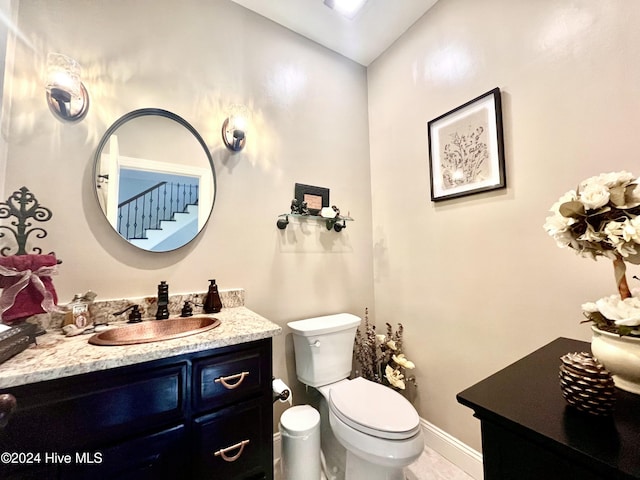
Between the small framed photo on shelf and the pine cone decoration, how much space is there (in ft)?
4.87

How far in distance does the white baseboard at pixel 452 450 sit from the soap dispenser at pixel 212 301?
2.80 feet

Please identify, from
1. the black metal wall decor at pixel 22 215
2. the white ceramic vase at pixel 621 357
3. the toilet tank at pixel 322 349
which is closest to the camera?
the white ceramic vase at pixel 621 357

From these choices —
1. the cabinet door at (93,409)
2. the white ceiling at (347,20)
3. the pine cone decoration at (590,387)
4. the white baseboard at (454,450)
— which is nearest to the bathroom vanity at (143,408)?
the cabinet door at (93,409)

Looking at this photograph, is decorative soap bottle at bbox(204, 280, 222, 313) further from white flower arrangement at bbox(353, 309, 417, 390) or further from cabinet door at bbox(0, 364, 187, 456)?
white flower arrangement at bbox(353, 309, 417, 390)

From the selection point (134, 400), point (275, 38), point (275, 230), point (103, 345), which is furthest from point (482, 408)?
point (275, 38)

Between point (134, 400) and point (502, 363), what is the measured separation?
5.27 ft

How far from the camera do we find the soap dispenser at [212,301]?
54.3 inches

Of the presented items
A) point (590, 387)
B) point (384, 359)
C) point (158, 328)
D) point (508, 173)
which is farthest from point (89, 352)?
point (508, 173)

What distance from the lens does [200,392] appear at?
0.90m

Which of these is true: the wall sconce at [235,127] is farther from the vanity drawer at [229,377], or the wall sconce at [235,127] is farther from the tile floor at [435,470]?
the tile floor at [435,470]

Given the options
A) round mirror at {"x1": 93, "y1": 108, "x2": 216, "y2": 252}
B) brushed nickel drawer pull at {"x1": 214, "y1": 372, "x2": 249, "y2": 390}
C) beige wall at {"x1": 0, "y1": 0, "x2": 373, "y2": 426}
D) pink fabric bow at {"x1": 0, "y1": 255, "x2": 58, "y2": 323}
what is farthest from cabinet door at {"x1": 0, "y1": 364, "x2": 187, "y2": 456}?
round mirror at {"x1": 93, "y1": 108, "x2": 216, "y2": 252}

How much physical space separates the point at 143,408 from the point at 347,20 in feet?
7.83

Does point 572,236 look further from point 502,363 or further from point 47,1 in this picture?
point 47,1

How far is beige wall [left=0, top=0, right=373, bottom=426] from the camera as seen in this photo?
A: 1.17 meters
